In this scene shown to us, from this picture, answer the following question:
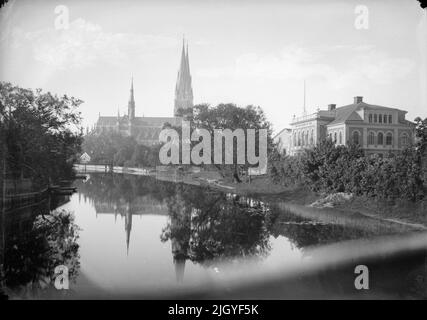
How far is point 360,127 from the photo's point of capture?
17328 millimetres

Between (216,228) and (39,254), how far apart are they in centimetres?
481

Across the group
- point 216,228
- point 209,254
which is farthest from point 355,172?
point 209,254

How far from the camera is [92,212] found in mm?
14156

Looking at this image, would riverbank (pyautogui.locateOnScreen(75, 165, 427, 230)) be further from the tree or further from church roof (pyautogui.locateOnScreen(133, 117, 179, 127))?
church roof (pyautogui.locateOnScreen(133, 117, 179, 127))

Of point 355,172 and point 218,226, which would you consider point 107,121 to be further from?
point 218,226

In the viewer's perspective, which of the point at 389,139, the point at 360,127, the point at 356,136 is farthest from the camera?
the point at 356,136

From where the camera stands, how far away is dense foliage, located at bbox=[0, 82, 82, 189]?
1032 cm

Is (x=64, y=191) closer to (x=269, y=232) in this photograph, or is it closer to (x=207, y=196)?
(x=207, y=196)

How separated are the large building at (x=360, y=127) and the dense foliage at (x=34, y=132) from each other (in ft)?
29.1

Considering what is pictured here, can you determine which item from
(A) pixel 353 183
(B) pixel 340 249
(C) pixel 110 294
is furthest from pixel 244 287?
(A) pixel 353 183

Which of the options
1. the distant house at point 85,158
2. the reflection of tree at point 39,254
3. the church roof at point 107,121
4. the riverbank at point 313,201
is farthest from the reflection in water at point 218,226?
the church roof at point 107,121
